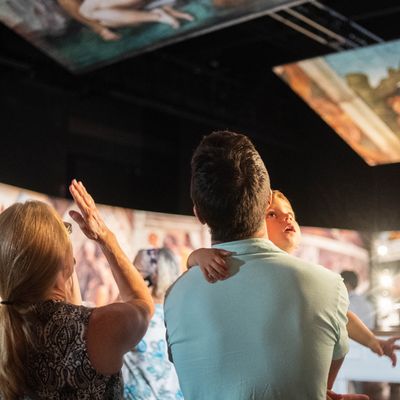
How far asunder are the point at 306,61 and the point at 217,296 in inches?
141

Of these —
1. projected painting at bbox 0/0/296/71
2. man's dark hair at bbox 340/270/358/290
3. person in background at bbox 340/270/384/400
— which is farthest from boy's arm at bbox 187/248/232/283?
projected painting at bbox 0/0/296/71

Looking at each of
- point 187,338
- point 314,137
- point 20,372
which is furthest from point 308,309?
point 314,137

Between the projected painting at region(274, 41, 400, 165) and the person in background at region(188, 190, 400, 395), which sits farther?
the projected painting at region(274, 41, 400, 165)

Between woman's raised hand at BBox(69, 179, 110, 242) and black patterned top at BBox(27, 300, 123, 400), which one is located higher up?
woman's raised hand at BBox(69, 179, 110, 242)

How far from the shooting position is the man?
1606mm

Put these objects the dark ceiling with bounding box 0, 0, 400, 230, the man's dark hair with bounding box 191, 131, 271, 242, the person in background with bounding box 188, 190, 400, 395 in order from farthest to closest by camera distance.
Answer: the dark ceiling with bounding box 0, 0, 400, 230 < the person in background with bounding box 188, 190, 400, 395 < the man's dark hair with bounding box 191, 131, 271, 242

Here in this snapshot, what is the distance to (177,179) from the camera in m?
8.64

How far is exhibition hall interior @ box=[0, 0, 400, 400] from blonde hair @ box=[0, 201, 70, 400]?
7.22ft

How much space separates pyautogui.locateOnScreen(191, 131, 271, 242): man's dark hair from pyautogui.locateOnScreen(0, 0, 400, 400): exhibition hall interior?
7.84 feet

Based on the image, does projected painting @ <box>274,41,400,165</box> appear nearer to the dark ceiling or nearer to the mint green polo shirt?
the dark ceiling

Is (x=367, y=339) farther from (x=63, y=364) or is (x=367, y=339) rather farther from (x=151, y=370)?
(x=63, y=364)

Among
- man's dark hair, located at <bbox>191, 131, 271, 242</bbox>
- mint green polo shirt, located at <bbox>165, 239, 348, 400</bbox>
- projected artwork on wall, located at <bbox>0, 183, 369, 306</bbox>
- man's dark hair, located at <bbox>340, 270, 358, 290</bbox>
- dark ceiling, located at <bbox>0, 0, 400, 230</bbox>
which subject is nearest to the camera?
mint green polo shirt, located at <bbox>165, 239, 348, 400</bbox>

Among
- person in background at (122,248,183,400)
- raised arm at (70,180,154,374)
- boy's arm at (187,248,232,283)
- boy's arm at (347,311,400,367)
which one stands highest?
boy's arm at (187,248,232,283)

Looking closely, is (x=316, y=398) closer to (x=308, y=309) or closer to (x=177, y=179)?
(x=308, y=309)
